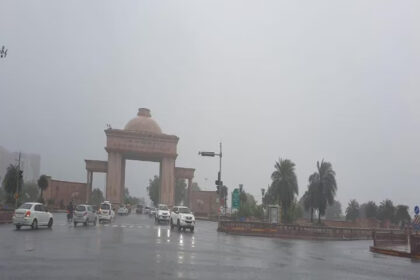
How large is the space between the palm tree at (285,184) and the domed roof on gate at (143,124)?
3442 cm

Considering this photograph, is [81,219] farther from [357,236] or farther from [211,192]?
[211,192]

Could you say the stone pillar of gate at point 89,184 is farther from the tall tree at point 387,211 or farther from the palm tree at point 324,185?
the tall tree at point 387,211

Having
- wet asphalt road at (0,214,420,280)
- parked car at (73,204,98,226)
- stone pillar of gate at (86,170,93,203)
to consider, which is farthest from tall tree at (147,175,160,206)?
wet asphalt road at (0,214,420,280)

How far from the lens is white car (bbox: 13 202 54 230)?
27.5 meters

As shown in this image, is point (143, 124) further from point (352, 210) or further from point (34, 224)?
point (34, 224)

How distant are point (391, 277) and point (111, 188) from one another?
71814mm

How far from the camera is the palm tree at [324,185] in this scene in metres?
59.0

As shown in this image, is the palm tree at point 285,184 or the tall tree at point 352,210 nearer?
the palm tree at point 285,184

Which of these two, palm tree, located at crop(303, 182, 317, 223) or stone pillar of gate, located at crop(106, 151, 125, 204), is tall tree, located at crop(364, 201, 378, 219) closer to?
palm tree, located at crop(303, 182, 317, 223)

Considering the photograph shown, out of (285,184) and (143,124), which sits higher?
(143,124)

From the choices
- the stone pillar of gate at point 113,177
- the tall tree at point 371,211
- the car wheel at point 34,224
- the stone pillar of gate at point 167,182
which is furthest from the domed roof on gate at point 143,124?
the car wheel at point 34,224

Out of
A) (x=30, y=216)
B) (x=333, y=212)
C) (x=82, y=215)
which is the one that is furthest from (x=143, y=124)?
(x=333, y=212)

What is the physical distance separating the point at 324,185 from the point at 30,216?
3993 centimetres

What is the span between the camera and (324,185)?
194 ft
